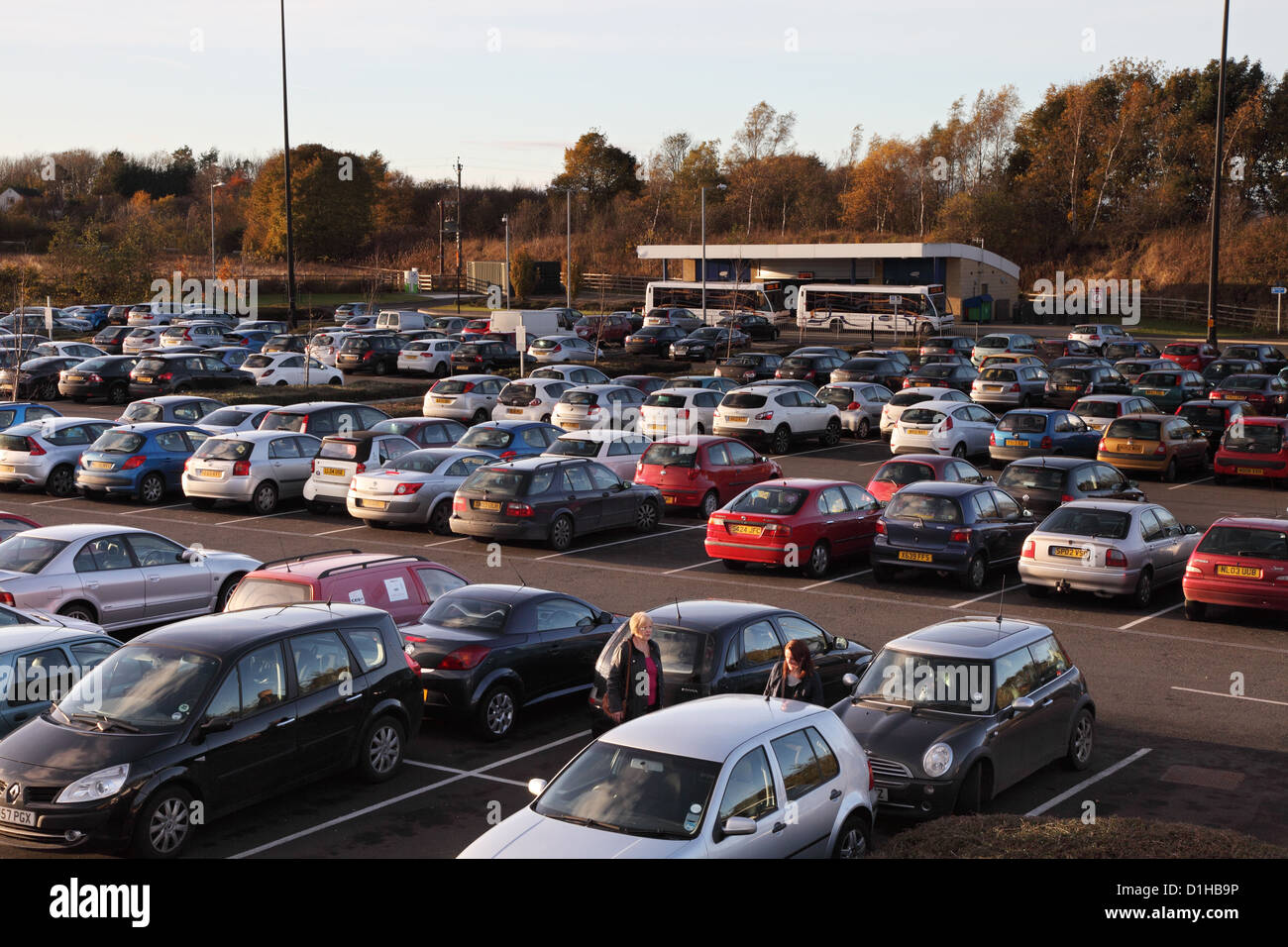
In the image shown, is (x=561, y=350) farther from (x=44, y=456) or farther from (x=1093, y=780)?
(x=1093, y=780)

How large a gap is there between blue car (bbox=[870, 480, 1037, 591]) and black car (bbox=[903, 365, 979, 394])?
66.4 ft

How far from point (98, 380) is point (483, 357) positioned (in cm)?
1378

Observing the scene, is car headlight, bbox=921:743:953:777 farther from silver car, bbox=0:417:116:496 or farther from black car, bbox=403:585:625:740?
silver car, bbox=0:417:116:496

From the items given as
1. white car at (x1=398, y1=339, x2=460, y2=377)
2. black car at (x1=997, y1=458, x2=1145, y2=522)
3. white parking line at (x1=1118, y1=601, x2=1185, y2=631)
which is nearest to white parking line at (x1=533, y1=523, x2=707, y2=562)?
black car at (x1=997, y1=458, x2=1145, y2=522)

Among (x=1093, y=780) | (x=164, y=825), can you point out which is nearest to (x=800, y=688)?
(x=1093, y=780)

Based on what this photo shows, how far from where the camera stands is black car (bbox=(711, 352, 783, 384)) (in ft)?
147

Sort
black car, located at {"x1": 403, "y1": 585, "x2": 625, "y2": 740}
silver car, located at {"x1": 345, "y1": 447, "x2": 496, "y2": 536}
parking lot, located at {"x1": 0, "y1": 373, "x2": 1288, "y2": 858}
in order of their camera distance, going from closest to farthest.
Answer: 1. parking lot, located at {"x1": 0, "y1": 373, "x2": 1288, "y2": 858}
2. black car, located at {"x1": 403, "y1": 585, "x2": 625, "y2": 740}
3. silver car, located at {"x1": 345, "y1": 447, "x2": 496, "y2": 536}

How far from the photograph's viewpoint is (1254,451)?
27.6 meters

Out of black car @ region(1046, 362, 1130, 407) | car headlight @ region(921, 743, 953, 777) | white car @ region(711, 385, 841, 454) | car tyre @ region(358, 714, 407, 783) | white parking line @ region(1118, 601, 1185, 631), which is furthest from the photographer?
black car @ region(1046, 362, 1130, 407)

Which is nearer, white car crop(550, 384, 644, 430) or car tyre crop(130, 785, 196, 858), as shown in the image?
car tyre crop(130, 785, 196, 858)

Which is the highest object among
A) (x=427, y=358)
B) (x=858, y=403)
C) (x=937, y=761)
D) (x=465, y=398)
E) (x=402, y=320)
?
(x=402, y=320)

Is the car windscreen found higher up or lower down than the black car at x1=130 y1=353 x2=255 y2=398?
lower down

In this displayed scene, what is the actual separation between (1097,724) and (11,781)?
933 centimetres

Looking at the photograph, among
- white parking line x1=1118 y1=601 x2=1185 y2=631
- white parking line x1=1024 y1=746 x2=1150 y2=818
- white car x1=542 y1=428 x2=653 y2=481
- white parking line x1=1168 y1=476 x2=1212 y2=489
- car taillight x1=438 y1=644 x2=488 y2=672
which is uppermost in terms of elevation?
white car x1=542 y1=428 x2=653 y2=481
